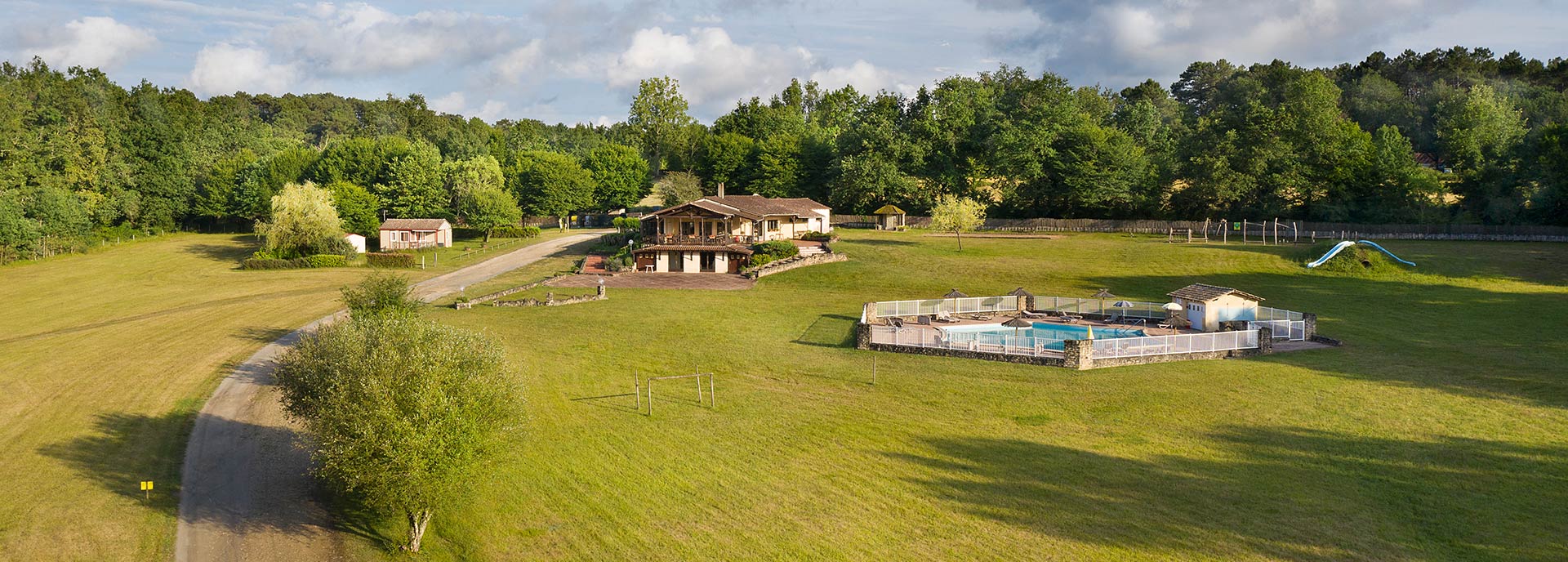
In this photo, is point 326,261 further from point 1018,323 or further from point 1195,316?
point 1195,316

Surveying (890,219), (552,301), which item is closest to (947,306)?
(552,301)

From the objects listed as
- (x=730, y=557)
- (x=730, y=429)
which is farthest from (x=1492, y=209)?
(x=730, y=557)

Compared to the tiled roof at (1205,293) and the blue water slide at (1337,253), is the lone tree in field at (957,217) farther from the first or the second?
the tiled roof at (1205,293)

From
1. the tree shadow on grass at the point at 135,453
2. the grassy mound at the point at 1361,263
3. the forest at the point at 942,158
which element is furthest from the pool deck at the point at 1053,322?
the forest at the point at 942,158

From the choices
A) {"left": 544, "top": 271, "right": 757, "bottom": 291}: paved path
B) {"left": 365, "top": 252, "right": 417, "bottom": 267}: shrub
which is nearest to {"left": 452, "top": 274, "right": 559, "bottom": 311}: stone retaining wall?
{"left": 544, "top": 271, "right": 757, "bottom": 291}: paved path

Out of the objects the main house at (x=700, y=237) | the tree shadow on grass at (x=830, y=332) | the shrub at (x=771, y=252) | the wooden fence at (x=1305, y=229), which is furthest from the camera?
the wooden fence at (x=1305, y=229)

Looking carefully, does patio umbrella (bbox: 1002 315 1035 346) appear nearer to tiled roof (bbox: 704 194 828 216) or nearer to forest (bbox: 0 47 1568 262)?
tiled roof (bbox: 704 194 828 216)
